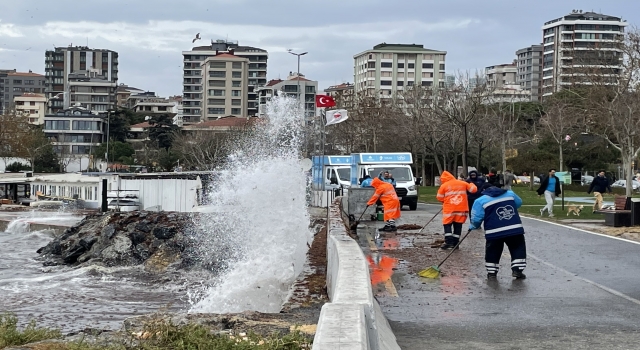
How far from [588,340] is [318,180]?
3195cm

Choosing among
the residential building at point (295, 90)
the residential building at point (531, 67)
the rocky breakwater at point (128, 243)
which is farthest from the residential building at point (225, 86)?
the rocky breakwater at point (128, 243)

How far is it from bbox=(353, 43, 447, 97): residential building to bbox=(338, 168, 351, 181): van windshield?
118 metres

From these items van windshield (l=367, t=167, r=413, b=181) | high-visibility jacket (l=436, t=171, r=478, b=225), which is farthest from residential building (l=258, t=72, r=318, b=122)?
high-visibility jacket (l=436, t=171, r=478, b=225)

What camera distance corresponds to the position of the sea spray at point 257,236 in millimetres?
13477

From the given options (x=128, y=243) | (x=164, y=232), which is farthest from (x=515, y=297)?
(x=128, y=243)

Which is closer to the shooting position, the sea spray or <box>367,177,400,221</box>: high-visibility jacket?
the sea spray

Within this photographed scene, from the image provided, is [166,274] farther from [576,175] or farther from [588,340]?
[576,175]

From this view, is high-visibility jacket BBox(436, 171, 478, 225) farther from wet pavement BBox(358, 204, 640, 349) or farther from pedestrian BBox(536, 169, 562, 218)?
pedestrian BBox(536, 169, 562, 218)

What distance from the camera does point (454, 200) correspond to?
17.4 metres

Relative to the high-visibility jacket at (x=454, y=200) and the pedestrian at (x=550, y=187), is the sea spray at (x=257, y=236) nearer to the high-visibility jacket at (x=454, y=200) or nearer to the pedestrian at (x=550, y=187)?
the high-visibility jacket at (x=454, y=200)

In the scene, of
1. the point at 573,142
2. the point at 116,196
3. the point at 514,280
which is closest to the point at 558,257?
the point at 514,280

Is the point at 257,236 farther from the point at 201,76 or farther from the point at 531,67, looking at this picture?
the point at 531,67

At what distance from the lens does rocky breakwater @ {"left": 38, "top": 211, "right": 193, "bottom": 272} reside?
26.5 metres

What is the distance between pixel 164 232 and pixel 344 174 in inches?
535
